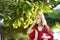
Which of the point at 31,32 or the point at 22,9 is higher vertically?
the point at 22,9

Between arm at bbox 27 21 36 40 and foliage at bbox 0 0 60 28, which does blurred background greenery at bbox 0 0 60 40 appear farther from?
arm at bbox 27 21 36 40

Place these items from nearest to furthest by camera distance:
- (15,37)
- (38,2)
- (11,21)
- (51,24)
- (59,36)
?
(38,2)
(11,21)
(51,24)
(15,37)
(59,36)

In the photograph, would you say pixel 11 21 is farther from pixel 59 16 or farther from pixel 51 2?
pixel 59 16

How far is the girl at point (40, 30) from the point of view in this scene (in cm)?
274

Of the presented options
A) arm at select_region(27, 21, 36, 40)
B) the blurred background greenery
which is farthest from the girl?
the blurred background greenery

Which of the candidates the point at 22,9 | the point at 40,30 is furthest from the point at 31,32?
the point at 22,9

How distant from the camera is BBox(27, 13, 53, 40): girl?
8.98 feet

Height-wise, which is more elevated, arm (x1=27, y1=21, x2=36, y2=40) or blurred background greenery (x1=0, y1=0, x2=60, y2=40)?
blurred background greenery (x1=0, y1=0, x2=60, y2=40)

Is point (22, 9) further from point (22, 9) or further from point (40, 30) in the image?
point (40, 30)

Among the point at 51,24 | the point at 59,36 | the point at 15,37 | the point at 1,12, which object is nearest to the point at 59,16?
the point at 51,24

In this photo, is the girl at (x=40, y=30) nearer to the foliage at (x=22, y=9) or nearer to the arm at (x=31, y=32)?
the arm at (x=31, y=32)

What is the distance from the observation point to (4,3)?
3.55 m

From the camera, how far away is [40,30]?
9.04 feet

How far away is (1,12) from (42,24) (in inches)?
45.0
